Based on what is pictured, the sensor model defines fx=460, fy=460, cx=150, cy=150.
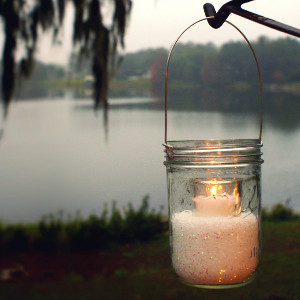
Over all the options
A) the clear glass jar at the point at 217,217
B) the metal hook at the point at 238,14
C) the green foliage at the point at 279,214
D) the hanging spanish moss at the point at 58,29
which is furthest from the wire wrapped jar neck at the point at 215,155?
the green foliage at the point at 279,214

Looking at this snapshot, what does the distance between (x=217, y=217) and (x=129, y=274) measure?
2585 millimetres

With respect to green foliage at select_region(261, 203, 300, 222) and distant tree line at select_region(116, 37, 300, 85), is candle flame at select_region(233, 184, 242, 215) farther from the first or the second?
green foliage at select_region(261, 203, 300, 222)

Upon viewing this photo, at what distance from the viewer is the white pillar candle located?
20.7 inches

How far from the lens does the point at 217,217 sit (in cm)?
53

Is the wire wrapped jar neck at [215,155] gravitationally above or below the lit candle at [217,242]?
above

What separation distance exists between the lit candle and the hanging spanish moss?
1.39m

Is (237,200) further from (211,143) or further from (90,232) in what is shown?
(90,232)

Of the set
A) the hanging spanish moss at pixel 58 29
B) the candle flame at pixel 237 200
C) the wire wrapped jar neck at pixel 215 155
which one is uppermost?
the hanging spanish moss at pixel 58 29

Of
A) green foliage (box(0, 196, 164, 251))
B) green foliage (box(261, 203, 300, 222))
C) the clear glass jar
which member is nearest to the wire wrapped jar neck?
the clear glass jar

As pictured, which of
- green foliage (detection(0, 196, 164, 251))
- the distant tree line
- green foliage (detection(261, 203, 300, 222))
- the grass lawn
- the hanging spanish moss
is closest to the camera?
the hanging spanish moss

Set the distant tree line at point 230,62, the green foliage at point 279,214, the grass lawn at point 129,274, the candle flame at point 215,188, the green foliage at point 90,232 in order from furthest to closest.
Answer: the green foliage at point 279,214 → the distant tree line at point 230,62 → the green foliage at point 90,232 → the grass lawn at point 129,274 → the candle flame at point 215,188

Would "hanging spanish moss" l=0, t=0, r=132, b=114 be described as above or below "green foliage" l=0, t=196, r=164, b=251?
above

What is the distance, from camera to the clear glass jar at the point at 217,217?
522mm

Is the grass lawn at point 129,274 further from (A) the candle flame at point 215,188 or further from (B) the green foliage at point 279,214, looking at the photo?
(A) the candle flame at point 215,188
